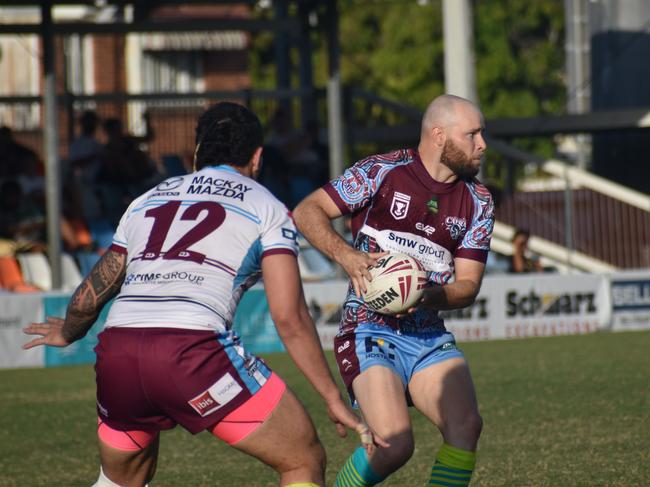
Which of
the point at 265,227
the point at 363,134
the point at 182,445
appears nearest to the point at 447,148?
the point at 265,227

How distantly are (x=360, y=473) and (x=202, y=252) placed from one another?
156cm

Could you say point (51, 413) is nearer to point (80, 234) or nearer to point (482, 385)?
point (482, 385)

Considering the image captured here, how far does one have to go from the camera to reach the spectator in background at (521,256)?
19.8m

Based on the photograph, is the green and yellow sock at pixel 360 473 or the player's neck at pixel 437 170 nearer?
the green and yellow sock at pixel 360 473

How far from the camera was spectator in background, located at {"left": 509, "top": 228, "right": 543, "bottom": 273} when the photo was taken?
19828mm

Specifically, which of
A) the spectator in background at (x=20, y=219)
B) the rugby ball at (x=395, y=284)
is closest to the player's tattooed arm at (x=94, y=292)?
the rugby ball at (x=395, y=284)

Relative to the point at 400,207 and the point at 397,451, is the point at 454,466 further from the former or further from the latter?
the point at 400,207

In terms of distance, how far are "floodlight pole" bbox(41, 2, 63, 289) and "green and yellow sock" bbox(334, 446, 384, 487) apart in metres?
11.9

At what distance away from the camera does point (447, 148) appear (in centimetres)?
631

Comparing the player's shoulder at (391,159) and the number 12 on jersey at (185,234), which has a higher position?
the player's shoulder at (391,159)

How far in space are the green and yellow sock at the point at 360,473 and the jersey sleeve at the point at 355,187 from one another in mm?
1145

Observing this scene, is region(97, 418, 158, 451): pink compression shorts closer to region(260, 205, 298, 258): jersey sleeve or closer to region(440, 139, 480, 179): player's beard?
region(260, 205, 298, 258): jersey sleeve

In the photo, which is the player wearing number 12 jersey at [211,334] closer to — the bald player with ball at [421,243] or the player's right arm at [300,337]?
the player's right arm at [300,337]

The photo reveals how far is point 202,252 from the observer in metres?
4.93
